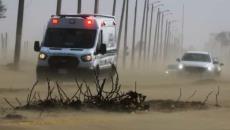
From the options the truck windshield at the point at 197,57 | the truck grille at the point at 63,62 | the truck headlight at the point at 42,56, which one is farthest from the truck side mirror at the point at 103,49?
the truck windshield at the point at 197,57

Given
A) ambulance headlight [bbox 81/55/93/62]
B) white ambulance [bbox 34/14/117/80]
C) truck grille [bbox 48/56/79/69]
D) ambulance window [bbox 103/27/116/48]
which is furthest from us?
ambulance window [bbox 103/27/116/48]

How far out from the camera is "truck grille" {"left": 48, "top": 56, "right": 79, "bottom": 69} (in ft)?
97.8

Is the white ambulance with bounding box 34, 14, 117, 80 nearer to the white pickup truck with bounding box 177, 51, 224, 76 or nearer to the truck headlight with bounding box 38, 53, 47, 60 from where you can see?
the truck headlight with bounding box 38, 53, 47, 60

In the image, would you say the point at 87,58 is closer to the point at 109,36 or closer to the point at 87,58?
the point at 87,58

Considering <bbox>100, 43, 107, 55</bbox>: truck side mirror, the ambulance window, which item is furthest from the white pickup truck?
<bbox>100, 43, 107, 55</bbox>: truck side mirror

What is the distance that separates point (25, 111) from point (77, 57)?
498 inches

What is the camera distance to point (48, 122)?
1486cm

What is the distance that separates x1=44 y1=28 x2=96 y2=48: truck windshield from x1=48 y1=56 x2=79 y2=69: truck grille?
513 mm

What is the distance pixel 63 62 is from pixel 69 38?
40.6 inches

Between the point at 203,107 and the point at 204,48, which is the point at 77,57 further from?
the point at 204,48

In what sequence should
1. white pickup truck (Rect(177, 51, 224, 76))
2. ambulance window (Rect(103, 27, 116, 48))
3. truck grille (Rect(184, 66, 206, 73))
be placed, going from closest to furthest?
ambulance window (Rect(103, 27, 116, 48)) < truck grille (Rect(184, 66, 206, 73)) < white pickup truck (Rect(177, 51, 224, 76))

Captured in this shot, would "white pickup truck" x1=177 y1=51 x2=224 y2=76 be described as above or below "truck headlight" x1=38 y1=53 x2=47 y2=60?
below

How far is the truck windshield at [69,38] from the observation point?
98.6ft

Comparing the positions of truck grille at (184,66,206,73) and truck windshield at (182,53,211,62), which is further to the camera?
truck windshield at (182,53,211,62)
